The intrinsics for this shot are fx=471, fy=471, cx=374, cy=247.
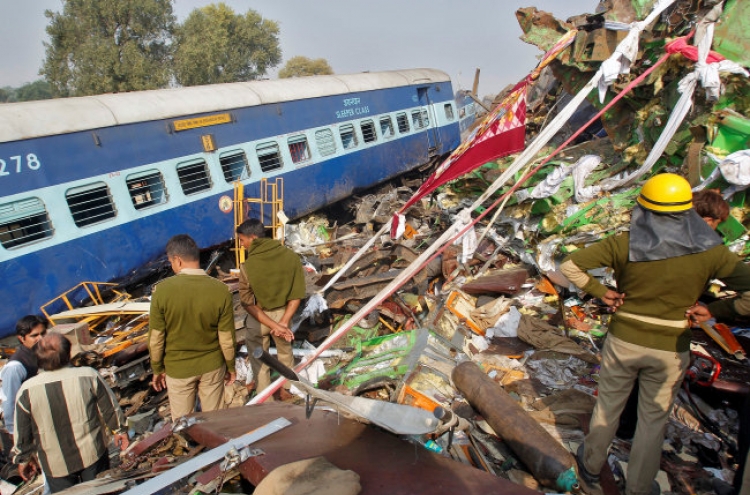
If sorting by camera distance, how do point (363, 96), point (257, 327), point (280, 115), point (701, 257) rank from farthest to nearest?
point (363, 96) < point (280, 115) < point (257, 327) < point (701, 257)

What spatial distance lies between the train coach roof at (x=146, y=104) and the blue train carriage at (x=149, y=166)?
0.02 metres

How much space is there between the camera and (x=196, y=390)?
3.75 m

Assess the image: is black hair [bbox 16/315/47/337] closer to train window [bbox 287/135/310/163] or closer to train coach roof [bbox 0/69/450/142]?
train coach roof [bbox 0/69/450/142]

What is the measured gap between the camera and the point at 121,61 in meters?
29.0

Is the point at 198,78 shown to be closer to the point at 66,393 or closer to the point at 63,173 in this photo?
the point at 63,173

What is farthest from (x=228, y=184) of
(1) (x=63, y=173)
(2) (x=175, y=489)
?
(2) (x=175, y=489)

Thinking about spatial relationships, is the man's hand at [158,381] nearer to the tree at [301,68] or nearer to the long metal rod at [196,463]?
the long metal rod at [196,463]

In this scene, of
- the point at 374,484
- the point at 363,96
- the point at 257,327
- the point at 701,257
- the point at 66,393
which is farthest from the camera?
the point at 363,96

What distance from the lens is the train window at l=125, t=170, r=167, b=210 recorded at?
7.64 meters

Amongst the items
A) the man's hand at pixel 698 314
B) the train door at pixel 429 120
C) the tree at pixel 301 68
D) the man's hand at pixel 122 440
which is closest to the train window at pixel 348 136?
the train door at pixel 429 120

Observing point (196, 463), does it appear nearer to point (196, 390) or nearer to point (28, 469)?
point (196, 390)

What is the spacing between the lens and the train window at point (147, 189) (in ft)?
25.1

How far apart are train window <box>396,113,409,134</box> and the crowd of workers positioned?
34.0 ft

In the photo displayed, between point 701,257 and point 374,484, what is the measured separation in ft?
6.93
